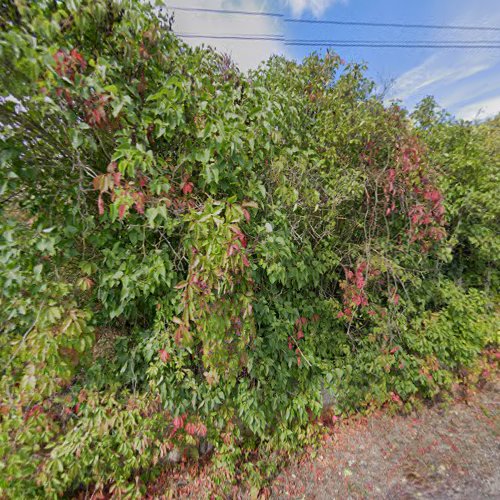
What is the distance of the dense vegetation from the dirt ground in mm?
261

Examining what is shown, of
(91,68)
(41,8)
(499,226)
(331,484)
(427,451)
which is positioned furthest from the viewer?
(499,226)

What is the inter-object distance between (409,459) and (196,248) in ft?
9.33

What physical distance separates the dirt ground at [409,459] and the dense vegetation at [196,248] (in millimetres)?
261

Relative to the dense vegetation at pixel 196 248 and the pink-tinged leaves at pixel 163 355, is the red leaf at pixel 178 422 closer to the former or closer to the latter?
the dense vegetation at pixel 196 248

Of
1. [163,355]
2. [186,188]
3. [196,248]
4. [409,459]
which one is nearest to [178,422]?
[163,355]

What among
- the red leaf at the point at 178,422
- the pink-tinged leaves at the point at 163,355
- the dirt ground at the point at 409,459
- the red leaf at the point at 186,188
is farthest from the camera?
the dirt ground at the point at 409,459

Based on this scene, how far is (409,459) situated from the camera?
2.30 meters

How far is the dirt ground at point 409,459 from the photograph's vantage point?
6.71 ft

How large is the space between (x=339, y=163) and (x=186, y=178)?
163cm

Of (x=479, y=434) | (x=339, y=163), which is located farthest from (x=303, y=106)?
(x=479, y=434)

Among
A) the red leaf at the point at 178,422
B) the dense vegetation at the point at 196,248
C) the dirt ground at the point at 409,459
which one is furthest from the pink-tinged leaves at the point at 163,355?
the dirt ground at the point at 409,459

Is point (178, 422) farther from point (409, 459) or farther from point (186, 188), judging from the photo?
point (409, 459)

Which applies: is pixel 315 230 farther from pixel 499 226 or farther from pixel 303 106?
pixel 499 226

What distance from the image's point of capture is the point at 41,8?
47.3 inches
